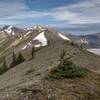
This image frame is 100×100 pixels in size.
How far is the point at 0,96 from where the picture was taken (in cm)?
2564

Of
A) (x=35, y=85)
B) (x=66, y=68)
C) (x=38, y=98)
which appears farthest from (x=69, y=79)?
(x=38, y=98)

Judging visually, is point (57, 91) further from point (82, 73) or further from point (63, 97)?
point (82, 73)

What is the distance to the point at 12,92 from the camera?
2602 cm

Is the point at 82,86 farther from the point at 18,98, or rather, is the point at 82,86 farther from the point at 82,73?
the point at 18,98

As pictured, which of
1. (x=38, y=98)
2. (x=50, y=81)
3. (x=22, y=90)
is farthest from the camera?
Result: (x=50, y=81)

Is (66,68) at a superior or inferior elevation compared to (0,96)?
superior

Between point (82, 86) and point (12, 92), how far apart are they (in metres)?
4.87

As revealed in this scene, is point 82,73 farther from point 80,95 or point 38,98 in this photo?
point 38,98

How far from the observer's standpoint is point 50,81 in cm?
2683

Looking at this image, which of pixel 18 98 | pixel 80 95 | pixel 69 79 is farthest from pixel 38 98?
pixel 69 79

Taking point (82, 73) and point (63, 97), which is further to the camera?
point (82, 73)

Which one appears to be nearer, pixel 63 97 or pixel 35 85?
pixel 63 97

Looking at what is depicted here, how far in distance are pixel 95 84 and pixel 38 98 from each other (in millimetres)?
5219

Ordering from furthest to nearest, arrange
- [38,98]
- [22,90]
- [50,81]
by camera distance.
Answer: [50,81], [22,90], [38,98]
